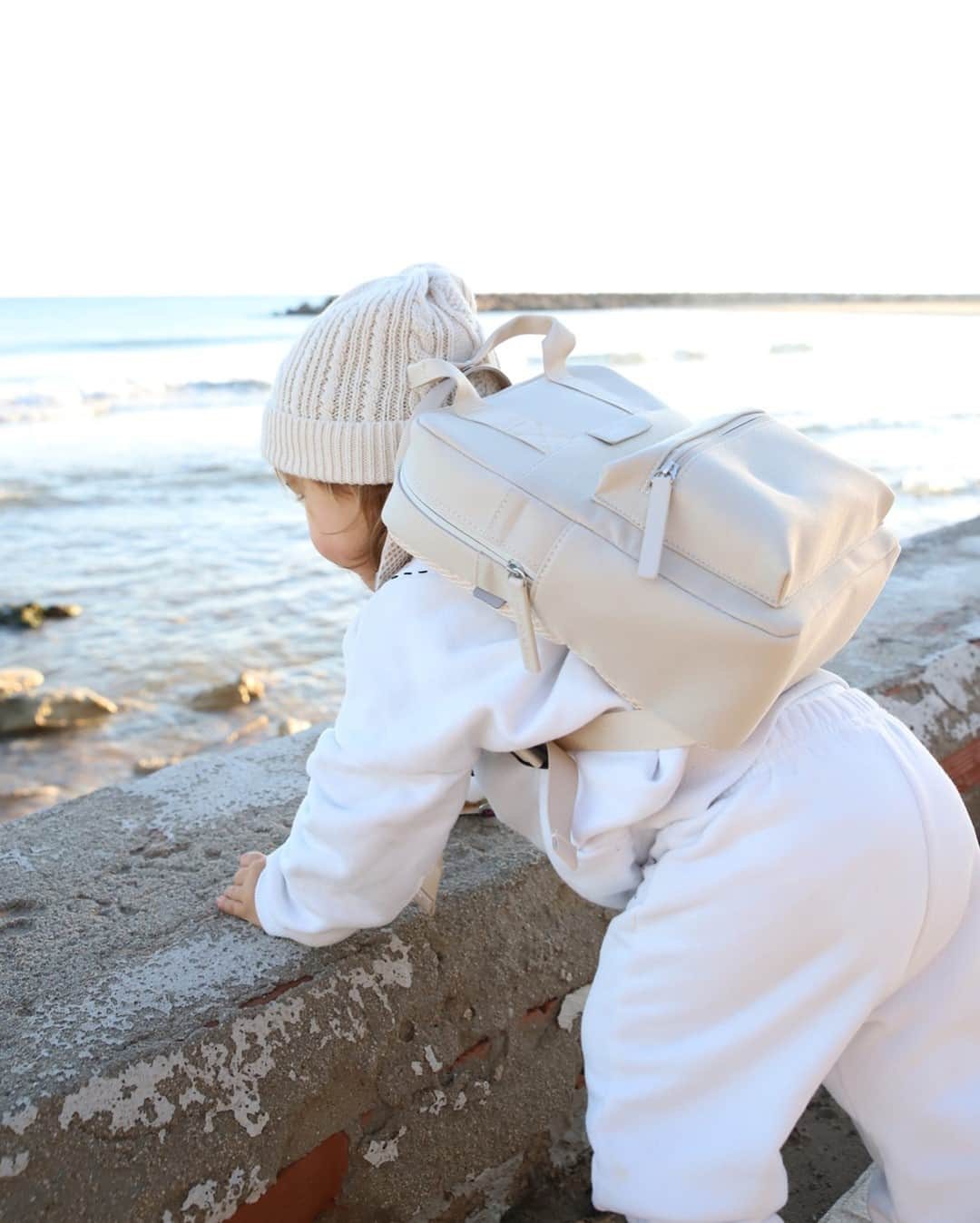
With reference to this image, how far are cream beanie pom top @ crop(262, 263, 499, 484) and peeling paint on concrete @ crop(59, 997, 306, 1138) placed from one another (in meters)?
0.72

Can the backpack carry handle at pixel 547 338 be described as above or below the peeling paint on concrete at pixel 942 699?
above

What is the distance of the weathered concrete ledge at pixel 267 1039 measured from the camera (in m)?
1.34

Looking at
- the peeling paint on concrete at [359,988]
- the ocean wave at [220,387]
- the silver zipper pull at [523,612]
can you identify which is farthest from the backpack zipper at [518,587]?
the ocean wave at [220,387]

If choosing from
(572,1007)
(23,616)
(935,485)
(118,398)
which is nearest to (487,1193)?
(572,1007)

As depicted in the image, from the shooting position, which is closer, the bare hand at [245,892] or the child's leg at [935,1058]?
the child's leg at [935,1058]

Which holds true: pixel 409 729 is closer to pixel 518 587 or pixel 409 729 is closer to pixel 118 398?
pixel 518 587

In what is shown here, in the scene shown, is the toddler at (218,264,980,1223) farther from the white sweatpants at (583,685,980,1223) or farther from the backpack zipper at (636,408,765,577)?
the backpack zipper at (636,408,765,577)

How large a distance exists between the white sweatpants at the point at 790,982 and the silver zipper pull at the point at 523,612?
0.91 ft

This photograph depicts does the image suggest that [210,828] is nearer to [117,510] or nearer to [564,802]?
[564,802]

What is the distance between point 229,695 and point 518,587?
411 centimetres

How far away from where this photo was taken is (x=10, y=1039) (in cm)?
140

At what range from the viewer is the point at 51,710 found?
194 inches

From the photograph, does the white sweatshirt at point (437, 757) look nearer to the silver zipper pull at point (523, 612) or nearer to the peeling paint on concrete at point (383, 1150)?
the silver zipper pull at point (523, 612)

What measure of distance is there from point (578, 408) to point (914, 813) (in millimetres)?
609
